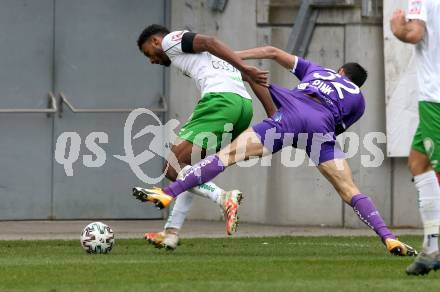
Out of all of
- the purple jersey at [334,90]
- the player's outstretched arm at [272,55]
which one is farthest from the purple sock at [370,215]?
the player's outstretched arm at [272,55]

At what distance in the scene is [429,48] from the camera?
9.66 metres

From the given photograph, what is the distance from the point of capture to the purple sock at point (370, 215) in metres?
11.6

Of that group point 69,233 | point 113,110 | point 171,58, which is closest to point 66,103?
point 113,110

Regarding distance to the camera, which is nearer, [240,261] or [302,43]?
[240,261]

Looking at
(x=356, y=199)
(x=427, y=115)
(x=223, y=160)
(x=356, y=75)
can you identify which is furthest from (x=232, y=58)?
(x=427, y=115)

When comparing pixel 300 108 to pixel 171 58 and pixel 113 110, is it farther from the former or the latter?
pixel 113 110

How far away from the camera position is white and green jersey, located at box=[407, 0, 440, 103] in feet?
31.3

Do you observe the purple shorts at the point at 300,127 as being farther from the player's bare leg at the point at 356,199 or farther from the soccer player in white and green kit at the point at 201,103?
the soccer player in white and green kit at the point at 201,103

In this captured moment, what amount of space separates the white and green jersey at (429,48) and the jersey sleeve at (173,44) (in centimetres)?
306

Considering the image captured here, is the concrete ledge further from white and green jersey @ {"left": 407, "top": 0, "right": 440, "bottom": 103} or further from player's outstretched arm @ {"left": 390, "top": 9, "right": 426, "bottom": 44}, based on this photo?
player's outstretched arm @ {"left": 390, "top": 9, "right": 426, "bottom": 44}

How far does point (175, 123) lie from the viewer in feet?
58.8

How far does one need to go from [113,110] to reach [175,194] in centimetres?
632

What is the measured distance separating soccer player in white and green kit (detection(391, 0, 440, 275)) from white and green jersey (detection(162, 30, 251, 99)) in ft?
9.68

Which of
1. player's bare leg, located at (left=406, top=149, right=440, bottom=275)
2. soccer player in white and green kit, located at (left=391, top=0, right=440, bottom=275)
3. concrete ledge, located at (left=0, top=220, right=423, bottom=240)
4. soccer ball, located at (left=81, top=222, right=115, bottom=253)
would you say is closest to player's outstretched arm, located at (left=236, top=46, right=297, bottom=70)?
soccer ball, located at (left=81, top=222, right=115, bottom=253)
